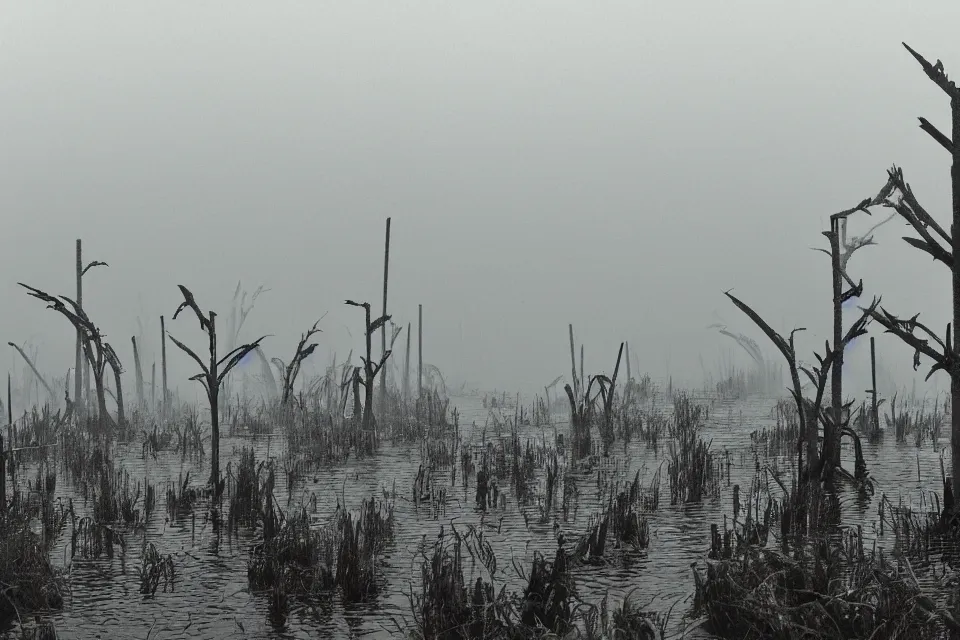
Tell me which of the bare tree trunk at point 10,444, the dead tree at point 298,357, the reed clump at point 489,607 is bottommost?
the reed clump at point 489,607

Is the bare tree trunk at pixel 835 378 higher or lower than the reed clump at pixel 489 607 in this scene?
higher

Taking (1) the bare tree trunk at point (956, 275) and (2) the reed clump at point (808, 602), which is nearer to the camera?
(2) the reed clump at point (808, 602)

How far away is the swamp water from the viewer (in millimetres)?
3766

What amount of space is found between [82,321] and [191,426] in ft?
6.60

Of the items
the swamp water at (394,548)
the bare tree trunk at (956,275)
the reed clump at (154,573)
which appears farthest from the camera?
the bare tree trunk at (956,275)

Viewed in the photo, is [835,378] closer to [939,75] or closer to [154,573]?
[939,75]

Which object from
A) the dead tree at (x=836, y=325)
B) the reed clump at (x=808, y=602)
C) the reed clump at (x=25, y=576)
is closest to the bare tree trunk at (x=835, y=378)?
the dead tree at (x=836, y=325)

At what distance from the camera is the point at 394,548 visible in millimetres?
5082

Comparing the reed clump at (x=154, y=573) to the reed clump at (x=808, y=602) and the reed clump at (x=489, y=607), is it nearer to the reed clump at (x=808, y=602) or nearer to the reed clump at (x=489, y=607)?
the reed clump at (x=489, y=607)

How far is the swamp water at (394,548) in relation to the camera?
3766 millimetres

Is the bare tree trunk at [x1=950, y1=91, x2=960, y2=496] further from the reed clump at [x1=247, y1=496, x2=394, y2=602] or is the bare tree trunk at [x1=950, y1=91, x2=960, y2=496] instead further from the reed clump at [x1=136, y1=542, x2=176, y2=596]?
the reed clump at [x1=136, y1=542, x2=176, y2=596]

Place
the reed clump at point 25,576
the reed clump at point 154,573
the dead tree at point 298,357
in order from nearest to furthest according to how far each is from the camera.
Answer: the reed clump at point 25,576 < the reed clump at point 154,573 < the dead tree at point 298,357

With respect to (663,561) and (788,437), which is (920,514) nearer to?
(663,561)

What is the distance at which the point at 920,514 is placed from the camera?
5684 mm
